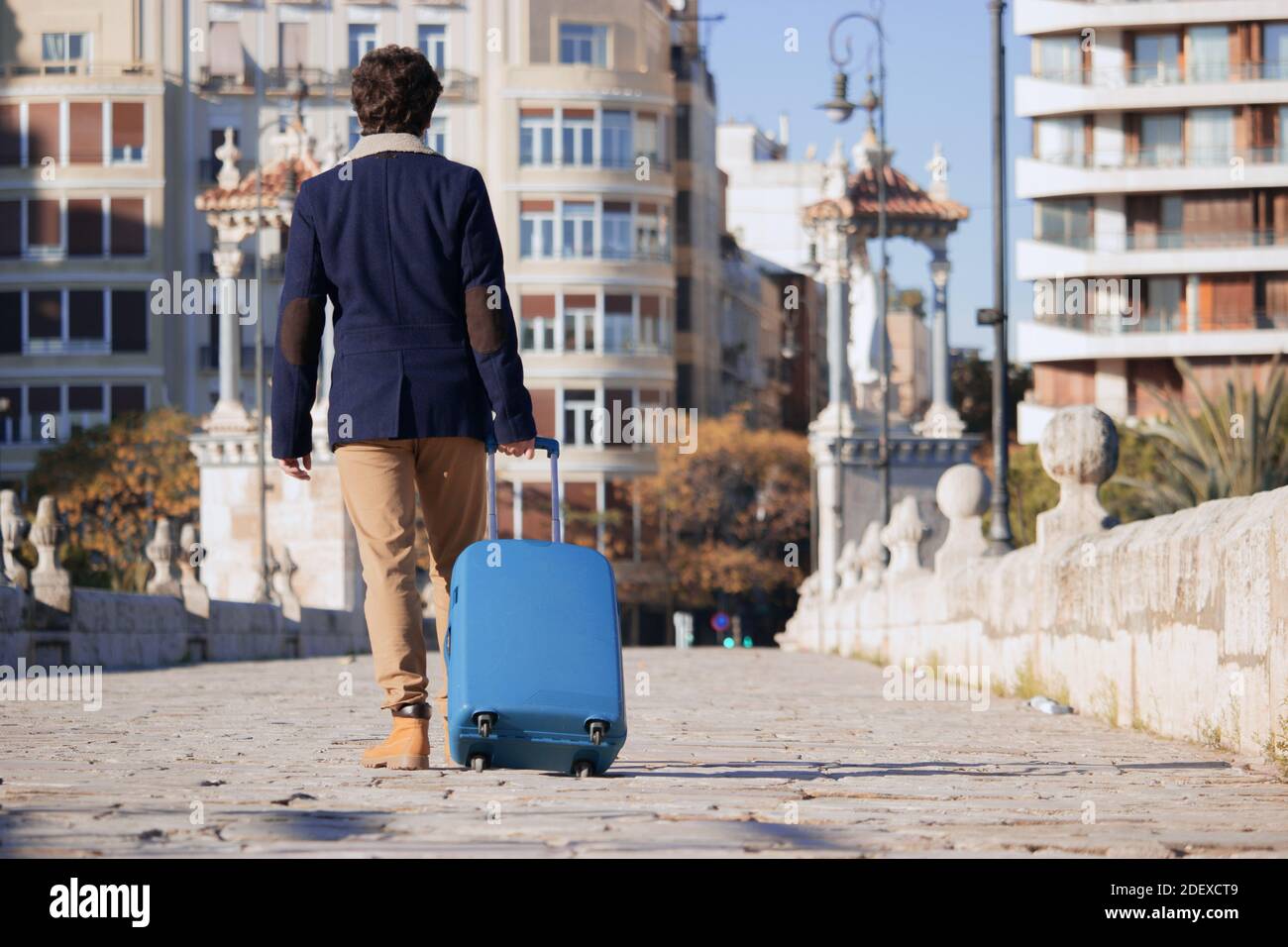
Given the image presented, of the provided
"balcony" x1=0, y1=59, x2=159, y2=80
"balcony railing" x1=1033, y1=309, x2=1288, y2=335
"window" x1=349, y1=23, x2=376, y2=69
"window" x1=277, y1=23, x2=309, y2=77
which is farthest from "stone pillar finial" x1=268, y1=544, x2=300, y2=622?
"window" x1=349, y1=23, x2=376, y2=69

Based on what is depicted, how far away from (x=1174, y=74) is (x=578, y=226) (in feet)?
65.2

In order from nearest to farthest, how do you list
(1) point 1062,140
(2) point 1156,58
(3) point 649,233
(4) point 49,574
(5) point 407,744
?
(5) point 407,744 < (4) point 49,574 < (2) point 1156,58 < (1) point 1062,140 < (3) point 649,233

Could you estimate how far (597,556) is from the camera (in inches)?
334

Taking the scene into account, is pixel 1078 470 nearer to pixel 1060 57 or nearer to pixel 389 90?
pixel 389 90

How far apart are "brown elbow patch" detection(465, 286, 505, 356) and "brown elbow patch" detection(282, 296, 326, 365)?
1.68 ft

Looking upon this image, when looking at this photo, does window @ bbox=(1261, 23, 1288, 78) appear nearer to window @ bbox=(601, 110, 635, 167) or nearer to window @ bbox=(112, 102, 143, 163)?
window @ bbox=(601, 110, 635, 167)

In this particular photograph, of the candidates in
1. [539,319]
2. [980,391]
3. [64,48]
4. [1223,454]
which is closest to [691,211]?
[539,319]

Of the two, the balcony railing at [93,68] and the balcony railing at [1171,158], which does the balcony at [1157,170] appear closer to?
the balcony railing at [1171,158]

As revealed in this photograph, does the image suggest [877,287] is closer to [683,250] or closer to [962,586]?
[683,250]

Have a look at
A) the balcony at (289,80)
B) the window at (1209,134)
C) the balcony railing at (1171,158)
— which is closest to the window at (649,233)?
the balcony at (289,80)

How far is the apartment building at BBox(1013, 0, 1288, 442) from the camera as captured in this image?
8169cm

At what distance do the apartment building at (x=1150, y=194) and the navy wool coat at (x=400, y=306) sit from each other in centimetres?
7333

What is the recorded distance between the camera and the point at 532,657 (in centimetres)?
820
